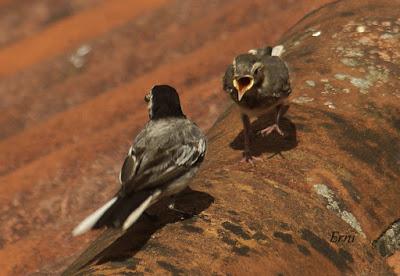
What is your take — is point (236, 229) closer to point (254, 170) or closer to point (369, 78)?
point (254, 170)

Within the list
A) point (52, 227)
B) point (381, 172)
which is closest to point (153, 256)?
point (381, 172)

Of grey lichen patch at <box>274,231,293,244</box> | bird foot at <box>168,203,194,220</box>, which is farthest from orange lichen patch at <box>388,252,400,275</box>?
bird foot at <box>168,203,194,220</box>

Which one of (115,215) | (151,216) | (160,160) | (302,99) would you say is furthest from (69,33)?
(115,215)

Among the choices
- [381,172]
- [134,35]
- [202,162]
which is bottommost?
[134,35]

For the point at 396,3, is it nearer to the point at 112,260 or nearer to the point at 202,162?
the point at 202,162

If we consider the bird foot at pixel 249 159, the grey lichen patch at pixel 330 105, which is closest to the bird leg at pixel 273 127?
the grey lichen patch at pixel 330 105

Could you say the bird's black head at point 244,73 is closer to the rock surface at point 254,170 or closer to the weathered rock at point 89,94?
the rock surface at point 254,170
